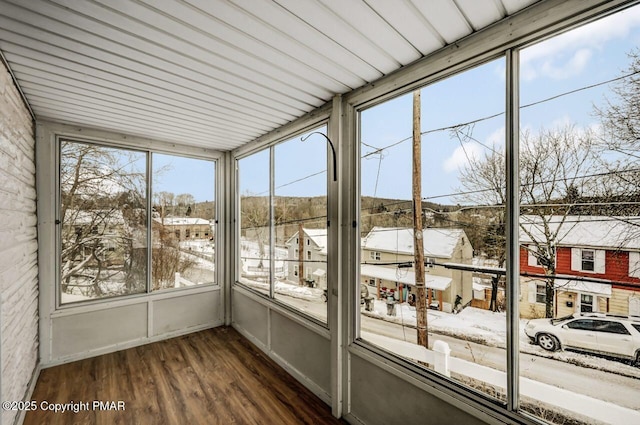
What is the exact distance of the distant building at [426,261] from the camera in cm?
167

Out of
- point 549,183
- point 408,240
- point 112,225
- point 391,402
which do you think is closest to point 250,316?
point 112,225

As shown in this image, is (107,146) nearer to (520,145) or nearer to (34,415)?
(34,415)

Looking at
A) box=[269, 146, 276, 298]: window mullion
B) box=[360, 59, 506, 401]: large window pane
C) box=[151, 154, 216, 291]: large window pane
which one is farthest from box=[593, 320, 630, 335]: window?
box=[151, 154, 216, 291]: large window pane

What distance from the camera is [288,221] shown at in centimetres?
314

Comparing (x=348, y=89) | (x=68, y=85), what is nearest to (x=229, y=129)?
(x=68, y=85)

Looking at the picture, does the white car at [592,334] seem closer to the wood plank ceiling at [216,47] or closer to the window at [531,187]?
the window at [531,187]

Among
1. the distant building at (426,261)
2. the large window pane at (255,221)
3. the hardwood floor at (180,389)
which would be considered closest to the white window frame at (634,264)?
the distant building at (426,261)

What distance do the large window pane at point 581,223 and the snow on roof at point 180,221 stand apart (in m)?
3.75

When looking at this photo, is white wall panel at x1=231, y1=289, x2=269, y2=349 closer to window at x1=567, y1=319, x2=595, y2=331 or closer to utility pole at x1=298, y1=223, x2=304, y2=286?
utility pole at x1=298, y1=223, x2=304, y2=286

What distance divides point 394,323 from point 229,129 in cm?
256

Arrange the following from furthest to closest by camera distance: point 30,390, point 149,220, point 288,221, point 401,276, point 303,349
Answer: point 149,220
point 288,221
point 303,349
point 30,390
point 401,276

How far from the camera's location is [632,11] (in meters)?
1.13

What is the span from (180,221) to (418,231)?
3.23m

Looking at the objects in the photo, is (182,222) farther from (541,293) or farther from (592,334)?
(592,334)
